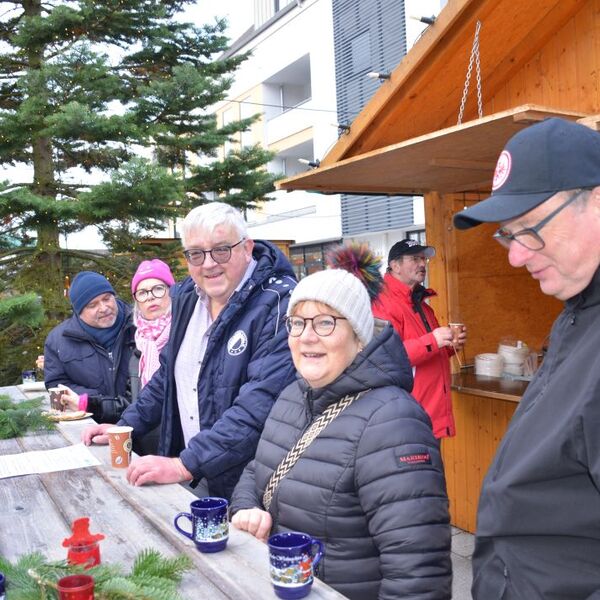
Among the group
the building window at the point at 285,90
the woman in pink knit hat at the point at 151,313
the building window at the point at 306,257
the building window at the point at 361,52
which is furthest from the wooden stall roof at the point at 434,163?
the building window at the point at 285,90

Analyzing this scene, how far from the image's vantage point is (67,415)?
11.6ft

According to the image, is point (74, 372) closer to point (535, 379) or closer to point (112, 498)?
point (112, 498)

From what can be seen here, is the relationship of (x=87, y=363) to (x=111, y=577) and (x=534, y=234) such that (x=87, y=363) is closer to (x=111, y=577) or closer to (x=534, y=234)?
(x=111, y=577)

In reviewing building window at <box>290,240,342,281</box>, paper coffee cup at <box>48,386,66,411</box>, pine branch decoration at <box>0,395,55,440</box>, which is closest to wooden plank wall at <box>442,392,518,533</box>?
paper coffee cup at <box>48,386,66,411</box>

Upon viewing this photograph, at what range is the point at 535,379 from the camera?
151 cm

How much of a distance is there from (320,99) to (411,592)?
717 inches

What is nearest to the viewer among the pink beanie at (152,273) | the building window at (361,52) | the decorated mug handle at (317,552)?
the decorated mug handle at (317,552)

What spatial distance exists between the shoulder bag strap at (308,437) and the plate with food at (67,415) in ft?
6.34

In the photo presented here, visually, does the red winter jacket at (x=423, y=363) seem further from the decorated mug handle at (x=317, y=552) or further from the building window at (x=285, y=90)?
the building window at (x=285, y=90)

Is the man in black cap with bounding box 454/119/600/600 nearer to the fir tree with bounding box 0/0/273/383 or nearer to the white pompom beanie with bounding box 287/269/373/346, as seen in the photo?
the white pompom beanie with bounding box 287/269/373/346

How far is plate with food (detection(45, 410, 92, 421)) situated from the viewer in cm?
352

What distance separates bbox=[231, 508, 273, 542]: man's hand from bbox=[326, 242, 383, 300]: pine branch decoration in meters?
1.01

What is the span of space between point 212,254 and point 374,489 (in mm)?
1290

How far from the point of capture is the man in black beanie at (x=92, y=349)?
4070 millimetres
